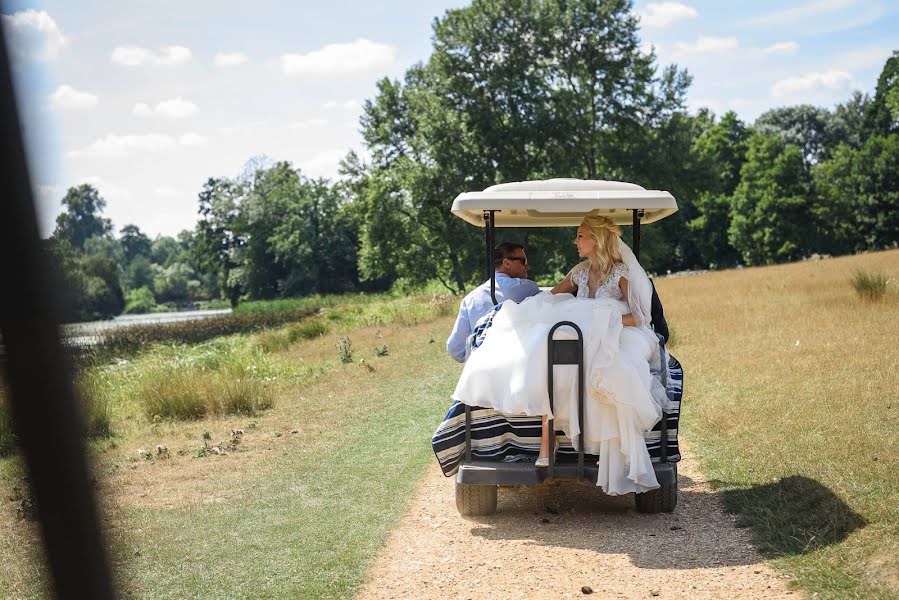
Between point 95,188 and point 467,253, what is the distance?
357 ft

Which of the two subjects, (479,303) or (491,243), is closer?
(491,243)

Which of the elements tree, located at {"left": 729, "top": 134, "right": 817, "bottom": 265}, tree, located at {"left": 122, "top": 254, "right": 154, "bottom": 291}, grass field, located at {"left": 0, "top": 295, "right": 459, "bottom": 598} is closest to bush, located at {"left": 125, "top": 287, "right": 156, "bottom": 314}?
tree, located at {"left": 122, "top": 254, "right": 154, "bottom": 291}

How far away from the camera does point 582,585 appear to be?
5102 millimetres

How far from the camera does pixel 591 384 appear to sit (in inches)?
242

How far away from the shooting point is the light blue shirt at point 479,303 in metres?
7.53

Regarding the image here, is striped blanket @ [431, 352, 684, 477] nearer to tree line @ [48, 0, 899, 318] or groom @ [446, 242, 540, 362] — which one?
groom @ [446, 242, 540, 362]

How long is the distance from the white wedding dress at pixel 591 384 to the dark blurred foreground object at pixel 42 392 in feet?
8.54

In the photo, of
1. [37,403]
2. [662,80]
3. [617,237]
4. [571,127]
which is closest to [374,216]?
[571,127]

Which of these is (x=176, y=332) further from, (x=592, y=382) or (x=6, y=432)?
(x=592, y=382)

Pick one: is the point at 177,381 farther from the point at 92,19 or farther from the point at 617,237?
the point at 617,237

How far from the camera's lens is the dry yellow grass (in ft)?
17.7

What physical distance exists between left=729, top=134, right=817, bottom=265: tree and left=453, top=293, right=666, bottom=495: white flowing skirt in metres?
59.7

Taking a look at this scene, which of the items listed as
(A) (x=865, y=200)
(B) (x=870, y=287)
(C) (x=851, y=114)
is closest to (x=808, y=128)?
(C) (x=851, y=114)

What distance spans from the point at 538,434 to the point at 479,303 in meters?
1.42
